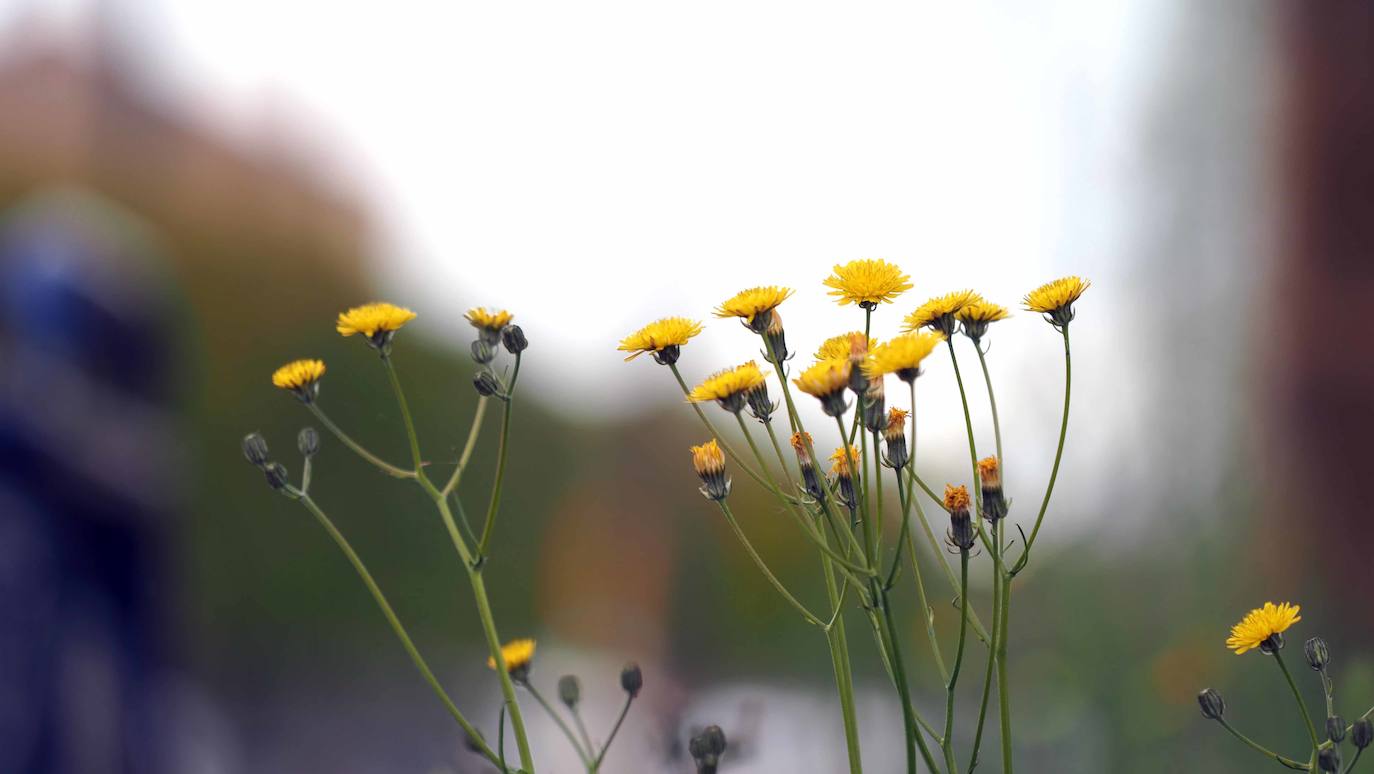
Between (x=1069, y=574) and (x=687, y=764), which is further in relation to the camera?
(x=1069, y=574)

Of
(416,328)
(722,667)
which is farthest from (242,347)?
(722,667)

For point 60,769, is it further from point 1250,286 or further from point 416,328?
point 416,328

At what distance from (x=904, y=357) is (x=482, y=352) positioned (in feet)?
0.63

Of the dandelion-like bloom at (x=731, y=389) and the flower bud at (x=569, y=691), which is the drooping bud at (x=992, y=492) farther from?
the flower bud at (x=569, y=691)

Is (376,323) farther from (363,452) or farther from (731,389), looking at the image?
(731,389)

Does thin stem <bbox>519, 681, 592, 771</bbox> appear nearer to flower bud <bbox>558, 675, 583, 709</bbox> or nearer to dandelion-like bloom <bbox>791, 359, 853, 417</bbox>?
flower bud <bbox>558, 675, 583, 709</bbox>

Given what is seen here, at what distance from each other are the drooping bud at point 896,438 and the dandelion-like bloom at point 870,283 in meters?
0.05

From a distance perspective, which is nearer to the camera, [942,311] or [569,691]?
[942,311]

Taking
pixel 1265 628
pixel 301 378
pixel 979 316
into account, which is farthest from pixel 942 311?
pixel 301 378

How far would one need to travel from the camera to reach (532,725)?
193 centimetres

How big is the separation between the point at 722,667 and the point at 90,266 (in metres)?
2.04

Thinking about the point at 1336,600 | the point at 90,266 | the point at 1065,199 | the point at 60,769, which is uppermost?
the point at 90,266

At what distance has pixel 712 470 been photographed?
0.40 metres

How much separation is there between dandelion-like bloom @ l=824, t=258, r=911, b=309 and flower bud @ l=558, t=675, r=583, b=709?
23 cm
